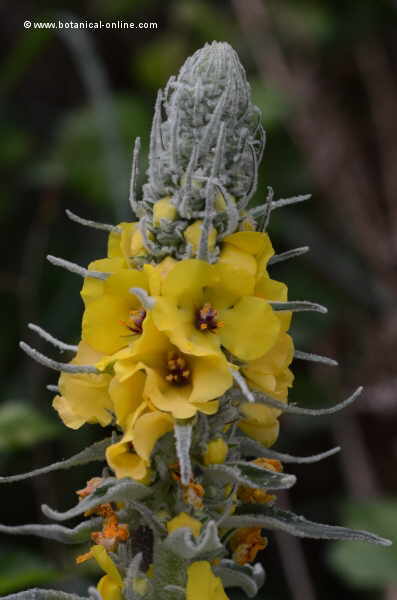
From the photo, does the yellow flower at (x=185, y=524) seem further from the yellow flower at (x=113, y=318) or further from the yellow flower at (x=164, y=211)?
the yellow flower at (x=164, y=211)

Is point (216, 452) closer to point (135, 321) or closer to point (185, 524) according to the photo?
point (185, 524)

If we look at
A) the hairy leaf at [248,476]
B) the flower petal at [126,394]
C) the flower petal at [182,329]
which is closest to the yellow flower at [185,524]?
the hairy leaf at [248,476]

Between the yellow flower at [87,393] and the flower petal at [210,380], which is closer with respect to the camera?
the flower petal at [210,380]

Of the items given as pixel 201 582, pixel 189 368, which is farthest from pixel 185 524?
pixel 189 368

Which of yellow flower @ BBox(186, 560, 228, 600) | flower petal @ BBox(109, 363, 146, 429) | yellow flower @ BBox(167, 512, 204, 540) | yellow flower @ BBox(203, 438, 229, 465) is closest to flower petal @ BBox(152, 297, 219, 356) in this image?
flower petal @ BBox(109, 363, 146, 429)

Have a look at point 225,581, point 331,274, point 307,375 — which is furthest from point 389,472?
point 225,581

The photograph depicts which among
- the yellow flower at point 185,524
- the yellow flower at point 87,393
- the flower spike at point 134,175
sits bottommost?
the yellow flower at point 185,524
